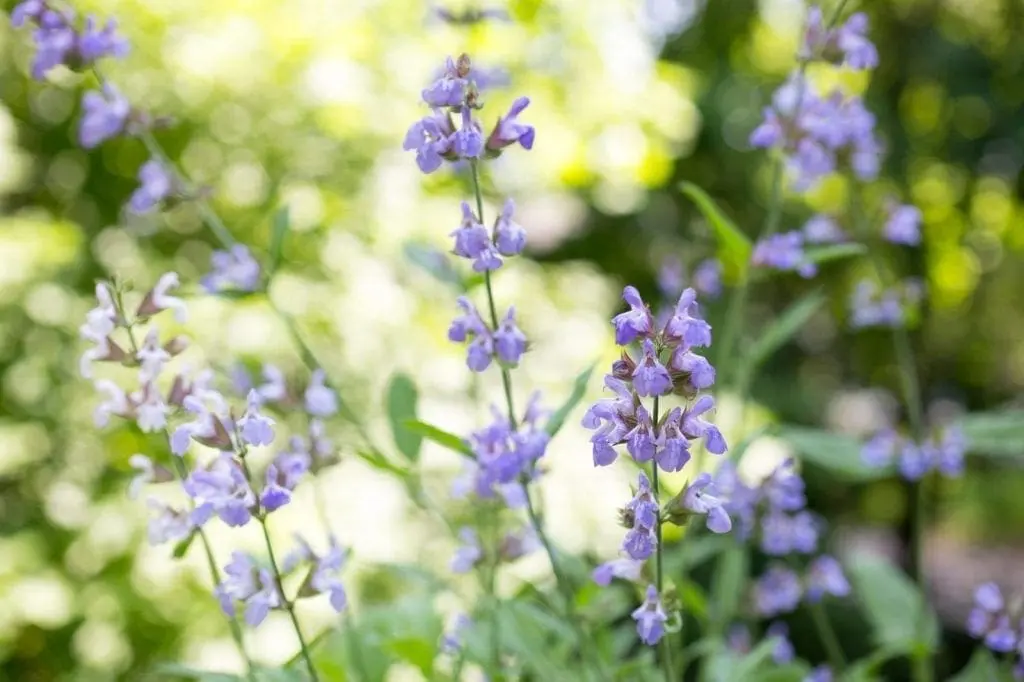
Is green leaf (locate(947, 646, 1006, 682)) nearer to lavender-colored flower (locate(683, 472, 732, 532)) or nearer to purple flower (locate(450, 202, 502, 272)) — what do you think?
lavender-colored flower (locate(683, 472, 732, 532))

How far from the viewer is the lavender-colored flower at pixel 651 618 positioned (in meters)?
0.74

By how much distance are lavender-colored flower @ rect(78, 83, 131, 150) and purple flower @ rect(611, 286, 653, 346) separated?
31.9 inches

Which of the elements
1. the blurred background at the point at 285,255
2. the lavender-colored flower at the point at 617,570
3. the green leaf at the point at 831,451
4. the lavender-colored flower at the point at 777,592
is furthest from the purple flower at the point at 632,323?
the blurred background at the point at 285,255

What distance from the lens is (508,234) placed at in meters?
0.82

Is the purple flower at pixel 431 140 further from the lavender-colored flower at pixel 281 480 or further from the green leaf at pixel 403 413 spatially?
the green leaf at pixel 403 413

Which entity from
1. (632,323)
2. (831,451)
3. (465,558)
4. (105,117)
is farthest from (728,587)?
(105,117)

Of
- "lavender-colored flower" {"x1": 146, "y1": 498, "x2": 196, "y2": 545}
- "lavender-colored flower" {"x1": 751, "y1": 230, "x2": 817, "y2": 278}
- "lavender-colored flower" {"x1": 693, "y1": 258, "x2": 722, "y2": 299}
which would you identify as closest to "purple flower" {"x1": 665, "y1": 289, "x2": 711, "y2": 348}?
"lavender-colored flower" {"x1": 146, "y1": 498, "x2": 196, "y2": 545}

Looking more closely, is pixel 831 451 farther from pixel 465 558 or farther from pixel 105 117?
pixel 105 117

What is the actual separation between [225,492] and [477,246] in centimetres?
28

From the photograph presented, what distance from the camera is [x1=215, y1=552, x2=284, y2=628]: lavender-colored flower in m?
0.85

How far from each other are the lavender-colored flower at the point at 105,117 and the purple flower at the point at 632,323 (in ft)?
2.66

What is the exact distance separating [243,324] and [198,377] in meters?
1.84

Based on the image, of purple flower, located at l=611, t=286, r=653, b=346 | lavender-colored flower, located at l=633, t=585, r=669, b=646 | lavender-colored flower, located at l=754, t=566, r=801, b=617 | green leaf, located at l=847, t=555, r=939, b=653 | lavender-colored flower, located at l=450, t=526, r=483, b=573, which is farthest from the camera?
green leaf, located at l=847, t=555, r=939, b=653

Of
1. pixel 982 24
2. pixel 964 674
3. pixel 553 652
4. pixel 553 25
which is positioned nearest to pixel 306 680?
pixel 553 652
